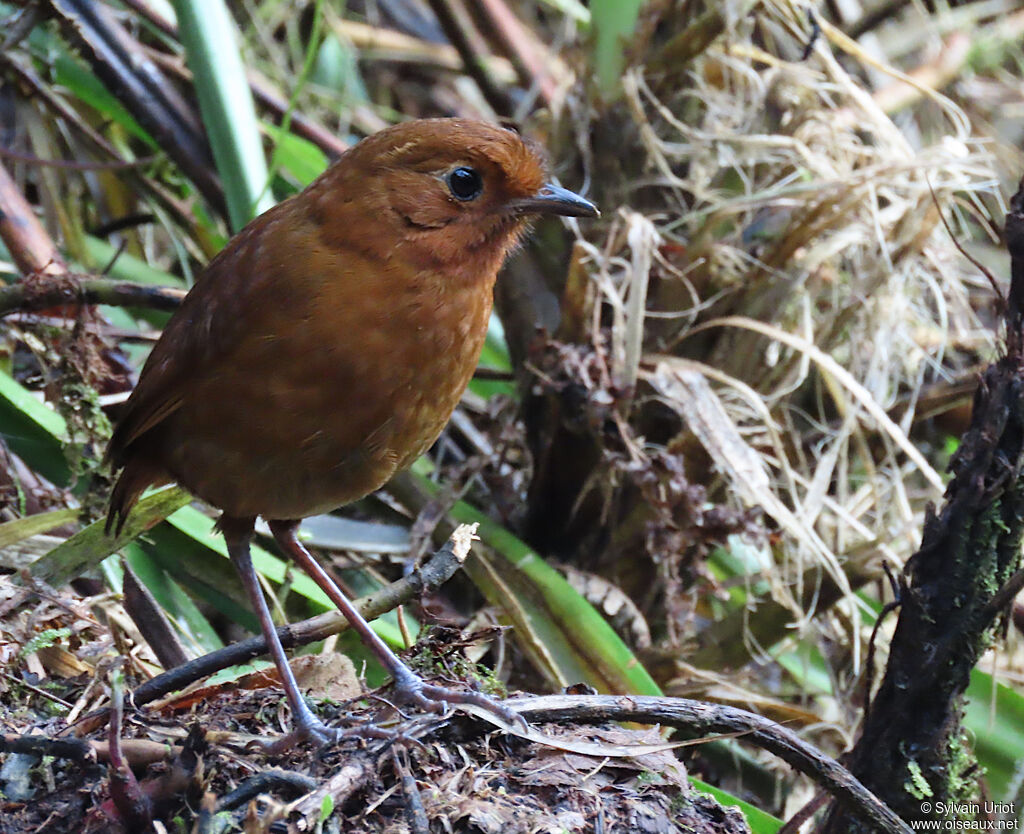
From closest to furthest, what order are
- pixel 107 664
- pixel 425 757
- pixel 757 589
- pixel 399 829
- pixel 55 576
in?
pixel 399 829 < pixel 425 757 < pixel 107 664 < pixel 55 576 < pixel 757 589

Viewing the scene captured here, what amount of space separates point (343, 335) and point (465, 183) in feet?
1.50

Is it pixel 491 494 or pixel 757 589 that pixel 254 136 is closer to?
pixel 491 494

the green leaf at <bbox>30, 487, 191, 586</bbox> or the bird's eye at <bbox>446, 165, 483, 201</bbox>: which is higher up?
the bird's eye at <bbox>446, 165, 483, 201</bbox>

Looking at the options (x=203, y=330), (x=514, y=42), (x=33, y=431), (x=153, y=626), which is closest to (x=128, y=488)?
(x=153, y=626)

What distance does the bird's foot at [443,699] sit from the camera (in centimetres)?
197

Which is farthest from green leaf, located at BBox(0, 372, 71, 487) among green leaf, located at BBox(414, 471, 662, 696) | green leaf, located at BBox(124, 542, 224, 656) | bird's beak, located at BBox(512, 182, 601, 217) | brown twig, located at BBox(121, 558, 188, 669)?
bird's beak, located at BBox(512, 182, 601, 217)

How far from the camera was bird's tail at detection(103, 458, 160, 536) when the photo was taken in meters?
2.50

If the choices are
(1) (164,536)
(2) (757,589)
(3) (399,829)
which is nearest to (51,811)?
(3) (399,829)

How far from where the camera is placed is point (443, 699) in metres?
2.10

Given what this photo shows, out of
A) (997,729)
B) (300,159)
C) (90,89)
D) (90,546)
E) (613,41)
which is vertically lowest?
(997,729)

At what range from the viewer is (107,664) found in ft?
6.84

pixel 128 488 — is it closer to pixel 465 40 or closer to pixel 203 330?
pixel 203 330

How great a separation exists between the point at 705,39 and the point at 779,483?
4.66 ft

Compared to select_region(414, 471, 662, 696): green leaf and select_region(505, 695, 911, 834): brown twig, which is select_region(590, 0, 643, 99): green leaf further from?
select_region(505, 695, 911, 834): brown twig
